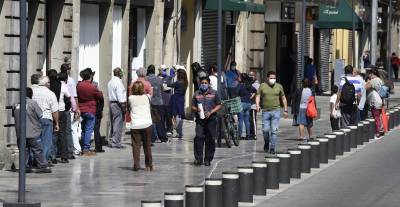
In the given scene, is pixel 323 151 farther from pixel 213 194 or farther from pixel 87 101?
pixel 213 194

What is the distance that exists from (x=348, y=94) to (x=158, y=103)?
4.71 meters

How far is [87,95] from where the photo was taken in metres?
25.4

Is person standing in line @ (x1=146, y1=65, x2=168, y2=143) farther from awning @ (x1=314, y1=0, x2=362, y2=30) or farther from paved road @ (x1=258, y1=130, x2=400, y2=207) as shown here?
awning @ (x1=314, y1=0, x2=362, y2=30)

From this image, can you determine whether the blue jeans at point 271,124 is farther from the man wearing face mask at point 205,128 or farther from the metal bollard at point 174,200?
the metal bollard at point 174,200

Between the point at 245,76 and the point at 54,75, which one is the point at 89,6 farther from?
the point at 54,75

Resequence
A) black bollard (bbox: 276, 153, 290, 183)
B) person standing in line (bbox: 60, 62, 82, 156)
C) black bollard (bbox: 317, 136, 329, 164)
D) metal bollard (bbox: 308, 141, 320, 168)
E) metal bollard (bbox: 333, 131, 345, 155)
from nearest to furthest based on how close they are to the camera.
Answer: black bollard (bbox: 276, 153, 290, 183) < metal bollard (bbox: 308, 141, 320, 168) < person standing in line (bbox: 60, 62, 82, 156) < black bollard (bbox: 317, 136, 329, 164) < metal bollard (bbox: 333, 131, 345, 155)

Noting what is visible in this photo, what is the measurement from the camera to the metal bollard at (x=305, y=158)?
73.7 ft

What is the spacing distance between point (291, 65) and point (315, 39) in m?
8.61

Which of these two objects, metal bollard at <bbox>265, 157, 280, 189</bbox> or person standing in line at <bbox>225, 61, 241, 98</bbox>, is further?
person standing in line at <bbox>225, 61, 241, 98</bbox>

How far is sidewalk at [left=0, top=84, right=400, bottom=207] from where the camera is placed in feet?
60.3

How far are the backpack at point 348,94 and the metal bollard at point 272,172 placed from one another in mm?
11388

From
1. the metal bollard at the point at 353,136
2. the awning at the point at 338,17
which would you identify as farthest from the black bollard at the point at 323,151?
the awning at the point at 338,17

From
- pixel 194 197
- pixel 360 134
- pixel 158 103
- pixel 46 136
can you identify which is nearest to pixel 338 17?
pixel 360 134

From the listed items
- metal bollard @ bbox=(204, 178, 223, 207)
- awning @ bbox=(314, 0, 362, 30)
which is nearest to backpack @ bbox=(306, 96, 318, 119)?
metal bollard @ bbox=(204, 178, 223, 207)
